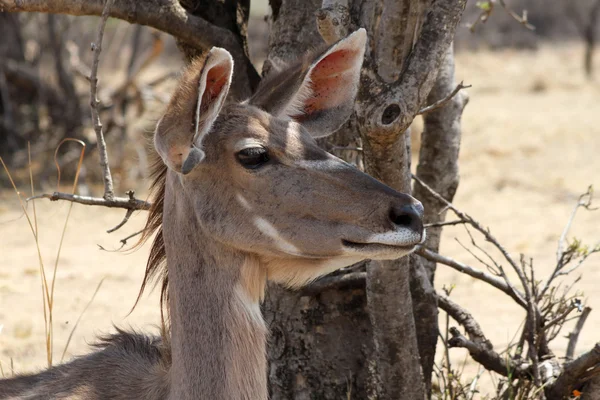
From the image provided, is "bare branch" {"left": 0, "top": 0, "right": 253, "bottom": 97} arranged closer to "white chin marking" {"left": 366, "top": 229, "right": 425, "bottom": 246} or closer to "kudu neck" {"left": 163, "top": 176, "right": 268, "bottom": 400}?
"kudu neck" {"left": 163, "top": 176, "right": 268, "bottom": 400}

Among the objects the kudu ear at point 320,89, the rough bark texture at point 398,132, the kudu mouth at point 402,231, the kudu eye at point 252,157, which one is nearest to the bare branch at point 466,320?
the rough bark texture at point 398,132

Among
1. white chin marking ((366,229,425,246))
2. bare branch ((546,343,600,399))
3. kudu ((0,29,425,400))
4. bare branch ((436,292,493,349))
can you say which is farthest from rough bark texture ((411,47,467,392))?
white chin marking ((366,229,425,246))

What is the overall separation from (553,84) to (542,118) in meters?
4.48

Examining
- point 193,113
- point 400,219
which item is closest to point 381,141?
point 400,219

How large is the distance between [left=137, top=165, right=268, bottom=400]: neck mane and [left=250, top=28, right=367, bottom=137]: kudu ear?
1.83 ft

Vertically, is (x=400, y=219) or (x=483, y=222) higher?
(x=483, y=222)

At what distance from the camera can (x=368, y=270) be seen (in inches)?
155

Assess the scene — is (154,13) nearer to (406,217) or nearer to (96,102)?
(96,102)

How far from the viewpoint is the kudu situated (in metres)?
3.03

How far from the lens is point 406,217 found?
9.91 feet

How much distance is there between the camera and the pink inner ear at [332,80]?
11.7 ft

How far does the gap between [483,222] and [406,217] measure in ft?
24.5

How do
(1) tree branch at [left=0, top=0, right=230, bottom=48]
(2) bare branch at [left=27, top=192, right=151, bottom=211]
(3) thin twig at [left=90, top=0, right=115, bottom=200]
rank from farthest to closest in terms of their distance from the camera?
(1) tree branch at [left=0, top=0, right=230, bottom=48], (2) bare branch at [left=27, top=192, right=151, bottom=211], (3) thin twig at [left=90, top=0, right=115, bottom=200]

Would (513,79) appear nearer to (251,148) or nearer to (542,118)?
(542,118)
